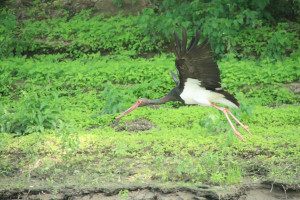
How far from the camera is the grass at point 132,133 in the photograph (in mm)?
4609

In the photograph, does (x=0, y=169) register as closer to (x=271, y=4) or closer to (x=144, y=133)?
(x=144, y=133)

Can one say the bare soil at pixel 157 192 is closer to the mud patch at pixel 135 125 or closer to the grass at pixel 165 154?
the grass at pixel 165 154

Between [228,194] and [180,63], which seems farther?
[180,63]

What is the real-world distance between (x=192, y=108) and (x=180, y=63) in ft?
6.73

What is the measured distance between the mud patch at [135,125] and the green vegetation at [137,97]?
0.09 feet

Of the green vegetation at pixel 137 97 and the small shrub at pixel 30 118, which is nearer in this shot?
the green vegetation at pixel 137 97

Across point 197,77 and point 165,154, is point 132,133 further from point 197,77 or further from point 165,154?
point 197,77

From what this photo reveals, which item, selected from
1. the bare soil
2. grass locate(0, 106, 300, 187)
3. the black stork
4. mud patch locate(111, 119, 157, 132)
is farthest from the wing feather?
the bare soil

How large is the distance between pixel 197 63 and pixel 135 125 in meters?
1.63

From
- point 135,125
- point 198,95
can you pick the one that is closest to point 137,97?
point 135,125

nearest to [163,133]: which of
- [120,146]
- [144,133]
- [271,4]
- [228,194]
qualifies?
[144,133]

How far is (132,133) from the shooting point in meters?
5.88

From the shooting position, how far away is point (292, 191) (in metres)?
4.31

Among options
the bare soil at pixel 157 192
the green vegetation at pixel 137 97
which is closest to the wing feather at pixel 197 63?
the green vegetation at pixel 137 97
